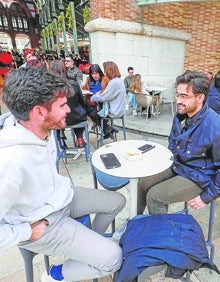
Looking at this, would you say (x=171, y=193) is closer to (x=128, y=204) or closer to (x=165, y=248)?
(x=165, y=248)

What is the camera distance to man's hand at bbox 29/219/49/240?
1.10 m

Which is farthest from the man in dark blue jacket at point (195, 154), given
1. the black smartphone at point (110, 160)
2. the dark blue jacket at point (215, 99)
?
the dark blue jacket at point (215, 99)

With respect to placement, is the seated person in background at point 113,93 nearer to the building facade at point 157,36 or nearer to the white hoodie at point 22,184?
the white hoodie at point 22,184

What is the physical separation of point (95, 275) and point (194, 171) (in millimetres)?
951

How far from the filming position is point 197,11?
6.75 meters

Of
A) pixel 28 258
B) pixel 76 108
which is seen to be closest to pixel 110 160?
pixel 28 258

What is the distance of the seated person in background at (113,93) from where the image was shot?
3.30 m

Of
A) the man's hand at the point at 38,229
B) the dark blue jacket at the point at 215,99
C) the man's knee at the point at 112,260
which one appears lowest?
the man's knee at the point at 112,260

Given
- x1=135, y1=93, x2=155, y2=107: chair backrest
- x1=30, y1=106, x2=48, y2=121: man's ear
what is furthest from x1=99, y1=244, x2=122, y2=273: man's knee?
x1=135, y1=93, x2=155, y2=107: chair backrest

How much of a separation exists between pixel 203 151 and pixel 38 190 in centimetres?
111

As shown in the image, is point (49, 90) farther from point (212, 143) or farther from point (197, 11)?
point (197, 11)

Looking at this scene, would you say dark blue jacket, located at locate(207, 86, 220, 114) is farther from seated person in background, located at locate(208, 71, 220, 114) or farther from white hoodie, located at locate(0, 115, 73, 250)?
white hoodie, located at locate(0, 115, 73, 250)

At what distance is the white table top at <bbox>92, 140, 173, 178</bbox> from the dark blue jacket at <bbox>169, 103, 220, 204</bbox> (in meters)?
0.15

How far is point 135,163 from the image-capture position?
1548mm
